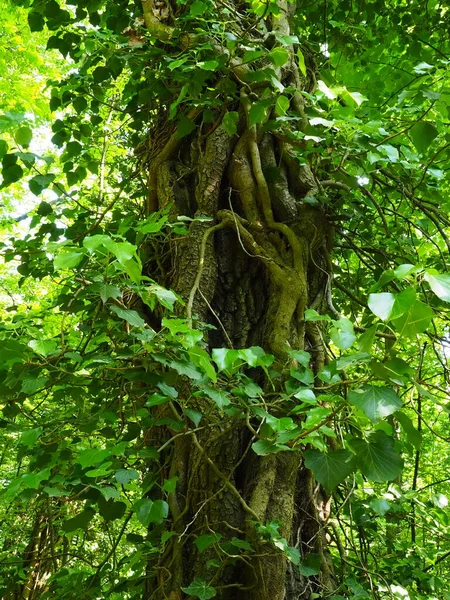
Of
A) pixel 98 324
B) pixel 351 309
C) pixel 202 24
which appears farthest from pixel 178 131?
pixel 351 309

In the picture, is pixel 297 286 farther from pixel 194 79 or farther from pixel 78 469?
pixel 78 469

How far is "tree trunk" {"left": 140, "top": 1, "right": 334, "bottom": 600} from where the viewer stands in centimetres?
148

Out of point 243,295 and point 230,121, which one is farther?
point 243,295

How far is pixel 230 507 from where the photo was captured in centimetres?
153

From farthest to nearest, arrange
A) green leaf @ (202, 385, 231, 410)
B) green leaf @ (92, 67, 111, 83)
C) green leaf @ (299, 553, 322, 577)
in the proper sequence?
green leaf @ (92, 67, 111, 83), green leaf @ (299, 553, 322, 577), green leaf @ (202, 385, 231, 410)

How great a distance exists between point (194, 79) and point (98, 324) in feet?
2.86

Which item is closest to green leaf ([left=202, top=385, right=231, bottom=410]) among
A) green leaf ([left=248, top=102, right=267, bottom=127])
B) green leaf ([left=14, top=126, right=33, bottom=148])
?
green leaf ([left=14, top=126, right=33, bottom=148])

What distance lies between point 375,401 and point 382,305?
7.3 inches

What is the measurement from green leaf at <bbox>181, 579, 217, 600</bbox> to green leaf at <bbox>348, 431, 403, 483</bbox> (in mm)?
628

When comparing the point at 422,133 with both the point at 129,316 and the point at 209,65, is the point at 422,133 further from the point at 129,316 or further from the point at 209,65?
the point at 129,316

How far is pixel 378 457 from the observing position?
984mm

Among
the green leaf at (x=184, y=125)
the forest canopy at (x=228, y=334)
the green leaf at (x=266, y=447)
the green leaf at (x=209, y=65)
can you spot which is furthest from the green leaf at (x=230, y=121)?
the green leaf at (x=266, y=447)

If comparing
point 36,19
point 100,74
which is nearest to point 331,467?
point 100,74

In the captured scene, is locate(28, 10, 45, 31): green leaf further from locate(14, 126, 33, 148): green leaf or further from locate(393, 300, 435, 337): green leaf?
locate(393, 300, 435, 337): green leaf
